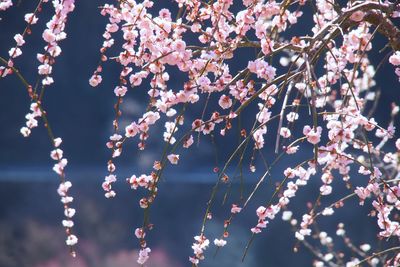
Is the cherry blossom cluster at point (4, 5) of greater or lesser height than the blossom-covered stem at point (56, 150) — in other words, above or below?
above

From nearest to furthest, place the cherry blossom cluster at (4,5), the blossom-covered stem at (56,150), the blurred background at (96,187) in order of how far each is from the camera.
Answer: the blossom-covered stem at (56,150), the cherry blossom cluster at (4,5), the blurred background at (96,187)

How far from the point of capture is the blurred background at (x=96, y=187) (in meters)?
5.12

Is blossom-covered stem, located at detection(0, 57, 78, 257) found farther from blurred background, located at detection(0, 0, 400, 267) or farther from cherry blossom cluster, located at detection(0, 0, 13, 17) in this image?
blurred background, located at detection(0, 0, 400, 267)

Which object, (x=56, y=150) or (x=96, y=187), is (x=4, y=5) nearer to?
(x=56, y=150)

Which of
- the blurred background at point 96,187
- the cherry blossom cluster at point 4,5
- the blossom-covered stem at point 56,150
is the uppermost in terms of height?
the blurred background at point 96,187

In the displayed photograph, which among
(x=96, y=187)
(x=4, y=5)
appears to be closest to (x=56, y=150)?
(x=4, y=5)

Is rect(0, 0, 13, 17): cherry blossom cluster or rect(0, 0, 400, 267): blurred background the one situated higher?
rect(0, 0, 400, 267): blurred background

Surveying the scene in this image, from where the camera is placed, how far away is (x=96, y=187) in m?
5.15

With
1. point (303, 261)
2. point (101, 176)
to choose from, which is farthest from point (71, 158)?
point (303, 261)

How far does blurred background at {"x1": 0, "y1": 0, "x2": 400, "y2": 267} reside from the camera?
5.12 m

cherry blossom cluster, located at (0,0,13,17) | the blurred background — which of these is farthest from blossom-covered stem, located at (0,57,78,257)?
the blurred background

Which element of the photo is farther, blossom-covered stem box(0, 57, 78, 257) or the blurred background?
the blurred background

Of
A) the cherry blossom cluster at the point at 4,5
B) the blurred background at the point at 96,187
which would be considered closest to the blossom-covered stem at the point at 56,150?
the cherry blossom cluster at the point at 4,5

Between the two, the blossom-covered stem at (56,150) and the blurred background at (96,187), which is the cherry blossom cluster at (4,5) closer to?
the blossom-covered stem at (56,150)
